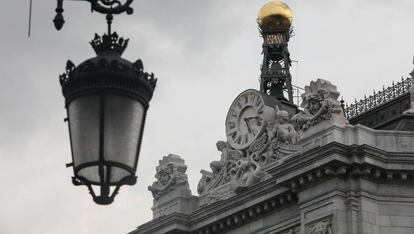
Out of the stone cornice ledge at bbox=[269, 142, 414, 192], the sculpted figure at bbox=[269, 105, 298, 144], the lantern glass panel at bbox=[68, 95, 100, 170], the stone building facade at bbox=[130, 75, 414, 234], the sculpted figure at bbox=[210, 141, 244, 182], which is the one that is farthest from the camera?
the sculpted figure at bbox=[210, 141, 244, 182]

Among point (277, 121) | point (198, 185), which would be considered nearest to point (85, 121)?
point (277, 121)

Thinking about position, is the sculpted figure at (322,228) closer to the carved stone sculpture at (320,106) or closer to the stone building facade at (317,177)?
the stone building facade at (317,177)

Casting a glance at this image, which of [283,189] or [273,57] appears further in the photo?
[273,57]

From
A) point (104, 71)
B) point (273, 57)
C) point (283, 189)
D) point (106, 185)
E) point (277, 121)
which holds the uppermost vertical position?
point (273, 57)

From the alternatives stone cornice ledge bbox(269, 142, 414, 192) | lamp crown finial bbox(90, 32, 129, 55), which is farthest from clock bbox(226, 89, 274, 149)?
lamp crown finial bbox(90, 32, 129, 55)

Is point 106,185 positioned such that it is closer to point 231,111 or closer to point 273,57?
point 231,111

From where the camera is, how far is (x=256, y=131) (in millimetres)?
50281

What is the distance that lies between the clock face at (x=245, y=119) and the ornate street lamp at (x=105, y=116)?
3923cm

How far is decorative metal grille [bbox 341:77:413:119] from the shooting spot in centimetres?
5791

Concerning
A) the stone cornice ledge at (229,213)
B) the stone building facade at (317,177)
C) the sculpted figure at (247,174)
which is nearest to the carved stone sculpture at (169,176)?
the stone cornice ledge at (229,213)

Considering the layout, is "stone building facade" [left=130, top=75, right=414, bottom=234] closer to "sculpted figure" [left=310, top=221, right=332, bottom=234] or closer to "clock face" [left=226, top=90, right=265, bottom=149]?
"sculpted figure" [left=310, top=221, right=332, bottom=234]

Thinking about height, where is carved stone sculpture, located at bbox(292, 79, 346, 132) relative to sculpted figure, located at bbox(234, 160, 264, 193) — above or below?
above

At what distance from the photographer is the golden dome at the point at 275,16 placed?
6644 cm

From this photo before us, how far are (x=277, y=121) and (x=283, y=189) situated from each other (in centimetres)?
333
